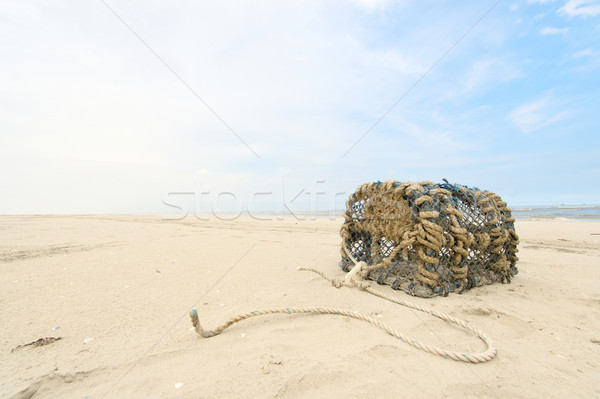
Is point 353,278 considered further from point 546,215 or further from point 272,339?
point 546,215

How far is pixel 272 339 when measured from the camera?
5.42ft

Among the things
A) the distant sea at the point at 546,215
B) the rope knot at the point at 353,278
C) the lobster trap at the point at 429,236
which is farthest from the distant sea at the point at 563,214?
the rope knot at the point at 353,278

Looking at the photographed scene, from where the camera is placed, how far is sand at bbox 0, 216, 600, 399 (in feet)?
4.07

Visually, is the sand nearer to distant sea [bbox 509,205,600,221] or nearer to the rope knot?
the rope knot

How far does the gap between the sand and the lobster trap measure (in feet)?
0.62

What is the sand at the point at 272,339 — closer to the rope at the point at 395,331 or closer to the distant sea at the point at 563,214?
the rope at the point at 395,331

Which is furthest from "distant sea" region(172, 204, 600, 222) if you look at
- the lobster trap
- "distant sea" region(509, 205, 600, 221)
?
the lobster trap

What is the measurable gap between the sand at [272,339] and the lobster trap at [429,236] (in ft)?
0.62

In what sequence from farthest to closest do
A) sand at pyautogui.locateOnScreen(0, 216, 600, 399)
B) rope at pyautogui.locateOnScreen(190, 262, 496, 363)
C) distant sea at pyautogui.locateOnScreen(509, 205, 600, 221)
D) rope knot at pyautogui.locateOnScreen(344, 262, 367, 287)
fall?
1. distant sea at pyautogui.locateOnScreen(509, 205, 600, 221)
2. rope knot at pyautogui.locateOnScreen(344, 262, 367, 287)
3. rope at pyautogui.locateOnScreen(190, 262, 496, 363)
4. sand at pyautogui.locateOnScreen(0, 216, 600, 399)

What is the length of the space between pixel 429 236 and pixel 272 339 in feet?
4.92

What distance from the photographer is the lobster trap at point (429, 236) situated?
2285mm

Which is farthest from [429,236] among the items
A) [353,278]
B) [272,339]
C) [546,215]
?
[546,215]

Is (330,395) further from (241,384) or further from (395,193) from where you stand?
(395,193)

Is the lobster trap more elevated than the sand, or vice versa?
the lobster trap
